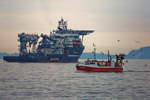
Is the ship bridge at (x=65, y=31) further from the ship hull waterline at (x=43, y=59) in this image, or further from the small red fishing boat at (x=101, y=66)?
the small red fishing boat at (x=101, y=66)

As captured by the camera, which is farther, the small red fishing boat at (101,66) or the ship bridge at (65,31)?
the ship bridge at (65,31)

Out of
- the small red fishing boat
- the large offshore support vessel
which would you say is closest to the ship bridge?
the large offshore support vessel

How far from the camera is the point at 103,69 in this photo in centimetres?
8538

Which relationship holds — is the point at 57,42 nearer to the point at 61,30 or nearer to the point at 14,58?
the point at 61,30

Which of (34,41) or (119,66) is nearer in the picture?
(119,66)

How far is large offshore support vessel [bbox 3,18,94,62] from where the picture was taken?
167 m

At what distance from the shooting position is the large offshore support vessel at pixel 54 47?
16675cm

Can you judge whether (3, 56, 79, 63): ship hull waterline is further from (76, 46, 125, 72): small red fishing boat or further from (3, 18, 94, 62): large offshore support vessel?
(76, 46, 125, 72): small red fishing boat

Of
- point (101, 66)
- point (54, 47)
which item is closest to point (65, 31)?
point (54, 47)

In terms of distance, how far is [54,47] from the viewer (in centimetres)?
17162

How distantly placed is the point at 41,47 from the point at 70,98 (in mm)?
139780

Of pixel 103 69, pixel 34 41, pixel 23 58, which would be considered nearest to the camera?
pixel 103 69

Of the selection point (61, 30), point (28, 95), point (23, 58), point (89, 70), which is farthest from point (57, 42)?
point (28, 95)

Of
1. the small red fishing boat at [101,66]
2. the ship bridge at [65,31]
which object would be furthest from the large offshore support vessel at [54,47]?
the small red fishing boat at [101,66]
